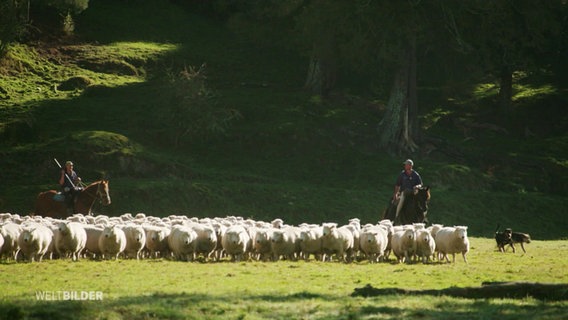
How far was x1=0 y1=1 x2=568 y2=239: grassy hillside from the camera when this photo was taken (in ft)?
143

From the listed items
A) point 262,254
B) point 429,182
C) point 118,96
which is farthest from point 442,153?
point 262,254

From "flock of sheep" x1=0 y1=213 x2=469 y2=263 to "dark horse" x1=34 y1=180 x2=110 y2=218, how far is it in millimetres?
6328

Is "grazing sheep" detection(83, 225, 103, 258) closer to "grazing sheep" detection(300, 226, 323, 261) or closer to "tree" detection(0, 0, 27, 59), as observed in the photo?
"grazing sheep" detection(300, 226, 323, 261)

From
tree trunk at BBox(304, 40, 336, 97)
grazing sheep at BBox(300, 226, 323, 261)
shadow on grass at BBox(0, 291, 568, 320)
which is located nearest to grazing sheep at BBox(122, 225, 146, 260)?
grazing sheep at BBox(300, 226, 323, 261)

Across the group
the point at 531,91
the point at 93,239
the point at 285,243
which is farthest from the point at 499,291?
the point at 531,91

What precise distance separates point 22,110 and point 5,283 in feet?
109

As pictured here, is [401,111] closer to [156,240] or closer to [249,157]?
[249,157]

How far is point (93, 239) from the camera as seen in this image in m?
25.1

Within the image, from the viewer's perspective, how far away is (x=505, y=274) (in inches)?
880

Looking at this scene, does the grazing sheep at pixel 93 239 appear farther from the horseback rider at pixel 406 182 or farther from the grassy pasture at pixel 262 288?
the horseback rider at pixel 406 182

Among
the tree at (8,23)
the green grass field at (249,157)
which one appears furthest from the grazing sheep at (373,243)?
the tree at (8,23)

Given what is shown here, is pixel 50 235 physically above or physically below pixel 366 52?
below

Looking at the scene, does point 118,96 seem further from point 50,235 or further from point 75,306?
point 75,306

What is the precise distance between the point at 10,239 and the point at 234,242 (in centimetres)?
566
